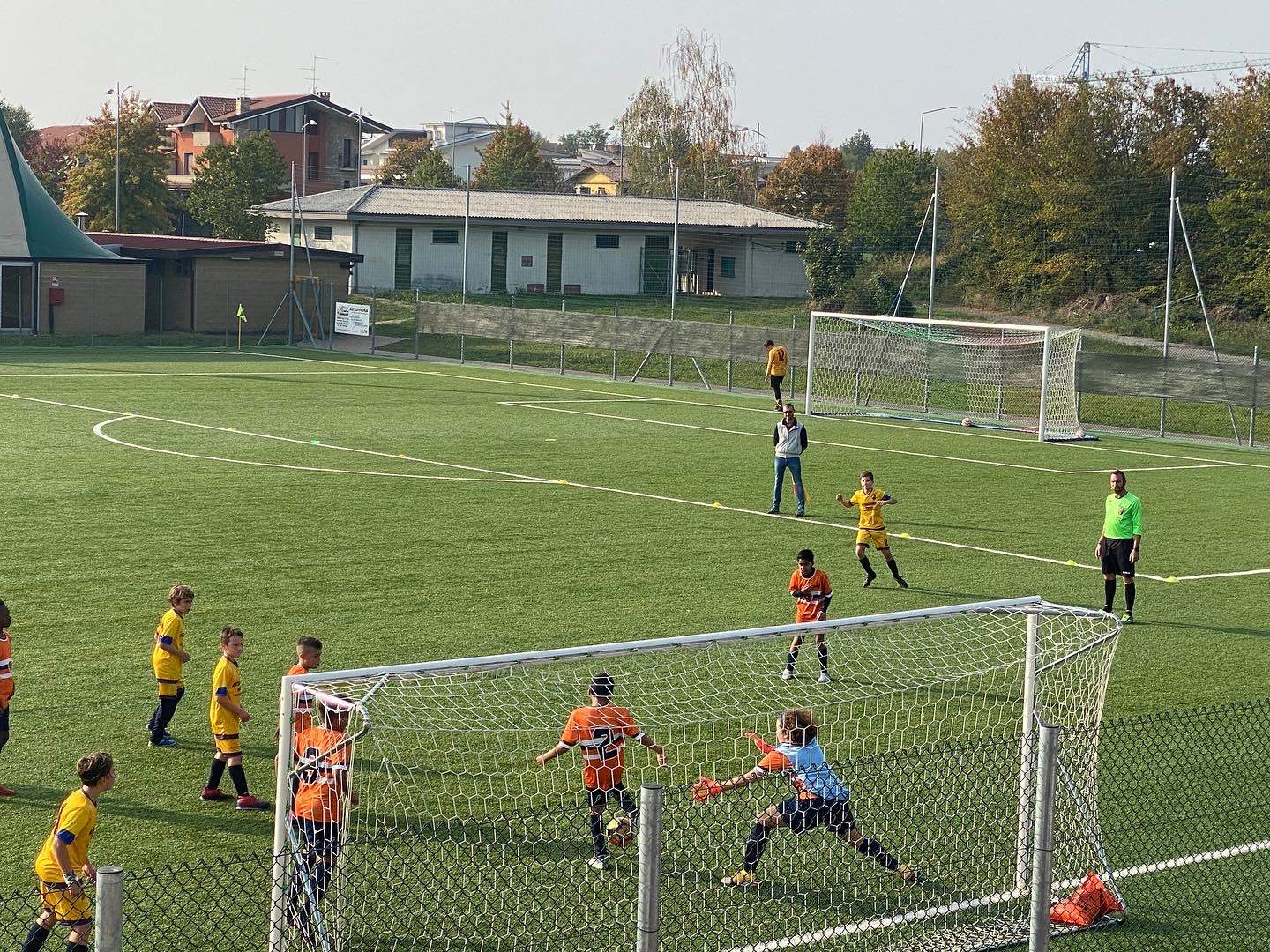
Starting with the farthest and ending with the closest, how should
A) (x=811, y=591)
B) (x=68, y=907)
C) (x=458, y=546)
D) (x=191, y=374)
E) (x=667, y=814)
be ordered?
(x=191, y=374) < (x=458, y=546) < (x=811, y=591) < (x=667, y=814) < (x=68, y=907)

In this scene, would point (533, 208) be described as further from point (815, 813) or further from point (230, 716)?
point (815, 813)

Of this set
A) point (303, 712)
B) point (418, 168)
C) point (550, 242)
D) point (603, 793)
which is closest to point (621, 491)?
point (603, 793)

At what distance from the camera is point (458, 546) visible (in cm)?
2069

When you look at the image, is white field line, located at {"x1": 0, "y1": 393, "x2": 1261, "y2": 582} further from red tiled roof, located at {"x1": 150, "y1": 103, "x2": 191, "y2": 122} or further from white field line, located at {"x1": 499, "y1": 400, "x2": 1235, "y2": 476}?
red tiled roof, located at {"x1": 150, "y1": 103, "x2": 191, "y2": 122}

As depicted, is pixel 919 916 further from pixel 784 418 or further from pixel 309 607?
pixel 784 418

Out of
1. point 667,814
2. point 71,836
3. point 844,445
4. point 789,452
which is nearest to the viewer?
point 71,836

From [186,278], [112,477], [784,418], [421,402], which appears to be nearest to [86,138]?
[186,278]

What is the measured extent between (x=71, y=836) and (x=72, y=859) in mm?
130

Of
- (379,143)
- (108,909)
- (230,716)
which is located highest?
(379,143)

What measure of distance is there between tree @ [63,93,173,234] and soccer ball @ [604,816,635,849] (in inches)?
2999

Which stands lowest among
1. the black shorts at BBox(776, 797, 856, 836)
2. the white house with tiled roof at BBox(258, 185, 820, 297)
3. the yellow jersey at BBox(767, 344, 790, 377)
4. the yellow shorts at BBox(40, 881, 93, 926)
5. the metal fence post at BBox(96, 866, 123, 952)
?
the yellow shorts at BBox(40, 881, 93, 926)

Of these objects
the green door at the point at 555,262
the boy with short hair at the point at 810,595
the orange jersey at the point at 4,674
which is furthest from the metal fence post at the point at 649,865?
the green door at the point at 555,262

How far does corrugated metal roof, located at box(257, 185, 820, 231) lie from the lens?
69.9 m

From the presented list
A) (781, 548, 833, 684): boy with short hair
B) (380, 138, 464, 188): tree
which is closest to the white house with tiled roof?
(380, 138, 464, 188): tree
